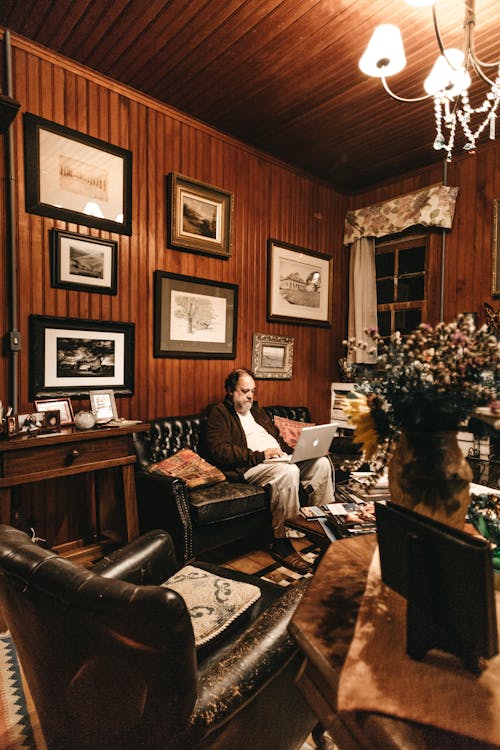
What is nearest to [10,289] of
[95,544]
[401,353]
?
[95,544]

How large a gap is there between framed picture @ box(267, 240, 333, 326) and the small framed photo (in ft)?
6.05

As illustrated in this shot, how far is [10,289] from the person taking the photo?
2656mm

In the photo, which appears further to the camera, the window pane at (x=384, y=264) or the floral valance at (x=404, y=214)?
the window pane at (x=384, y=264)

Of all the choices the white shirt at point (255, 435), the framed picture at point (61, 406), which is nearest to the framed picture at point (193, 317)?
the white shirt at point (255, 435)

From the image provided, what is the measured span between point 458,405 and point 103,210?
2874 millimetres

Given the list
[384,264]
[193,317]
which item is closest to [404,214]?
[384,264]

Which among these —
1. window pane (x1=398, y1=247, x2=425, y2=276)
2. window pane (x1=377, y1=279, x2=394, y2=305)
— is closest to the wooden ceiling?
window pane (x1=398, y1=247, x2=425, y2=276)

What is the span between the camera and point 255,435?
342 cm

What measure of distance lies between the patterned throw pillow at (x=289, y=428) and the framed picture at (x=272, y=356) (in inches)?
21.0

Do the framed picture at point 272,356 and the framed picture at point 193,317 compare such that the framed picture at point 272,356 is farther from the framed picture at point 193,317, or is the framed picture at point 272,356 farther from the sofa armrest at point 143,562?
the sofa armrest at point 143,562

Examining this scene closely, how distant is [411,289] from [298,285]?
1201 mm

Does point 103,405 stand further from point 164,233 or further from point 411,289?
point 411,289

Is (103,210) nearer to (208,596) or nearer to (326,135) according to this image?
(326,135)

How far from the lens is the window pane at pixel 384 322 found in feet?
15.4
